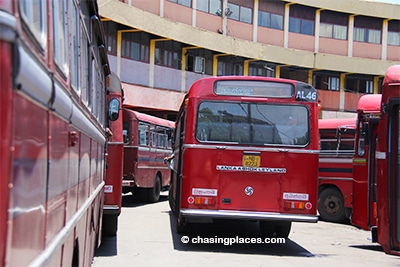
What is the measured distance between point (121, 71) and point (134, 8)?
317cm

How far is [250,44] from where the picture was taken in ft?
107

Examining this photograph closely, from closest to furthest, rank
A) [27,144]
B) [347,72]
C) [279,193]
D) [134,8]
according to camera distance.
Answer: [27,144] < [279,193] < [134,8] < [347,72]

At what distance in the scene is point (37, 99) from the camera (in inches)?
80.0

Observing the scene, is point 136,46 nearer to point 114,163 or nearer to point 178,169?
point 178,169

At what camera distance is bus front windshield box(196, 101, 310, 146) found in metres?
9.77

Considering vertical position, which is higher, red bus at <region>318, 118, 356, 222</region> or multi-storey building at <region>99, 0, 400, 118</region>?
multi-storey building at <region>99, 0, 400, 118</region>

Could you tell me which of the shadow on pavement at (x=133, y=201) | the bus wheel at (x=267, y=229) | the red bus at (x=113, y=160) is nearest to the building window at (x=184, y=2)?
the shadow on pavement at (x=133, y=201)

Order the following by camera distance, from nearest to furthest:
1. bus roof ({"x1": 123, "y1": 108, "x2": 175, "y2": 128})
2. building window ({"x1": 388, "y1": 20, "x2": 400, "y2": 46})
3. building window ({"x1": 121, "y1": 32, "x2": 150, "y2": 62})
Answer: bus roof ({"x1": 123, "y1": 108, "x2": 175, "y2": 128}) → building window ({"x1": 121, "y1": 32, "x2": 150, "y2": 62}) → building window ({"x1": 388, "y1": 20, "x2": 400, "y2": 46})

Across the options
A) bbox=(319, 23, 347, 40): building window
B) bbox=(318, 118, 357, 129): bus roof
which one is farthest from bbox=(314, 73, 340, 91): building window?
bbox=(318, 118, 357, 129): bus roof

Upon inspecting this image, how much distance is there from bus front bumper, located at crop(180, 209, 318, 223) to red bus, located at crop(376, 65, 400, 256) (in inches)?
57.8

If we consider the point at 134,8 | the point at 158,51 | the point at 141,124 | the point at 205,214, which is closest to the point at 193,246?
the point at 205,214

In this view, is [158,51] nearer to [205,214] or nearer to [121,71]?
[121,71]

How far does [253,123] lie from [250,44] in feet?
77.4

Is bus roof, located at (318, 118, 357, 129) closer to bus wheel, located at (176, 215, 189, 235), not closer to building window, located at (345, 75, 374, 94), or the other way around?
bus wheel, located at (176, 215, 189, 235)
